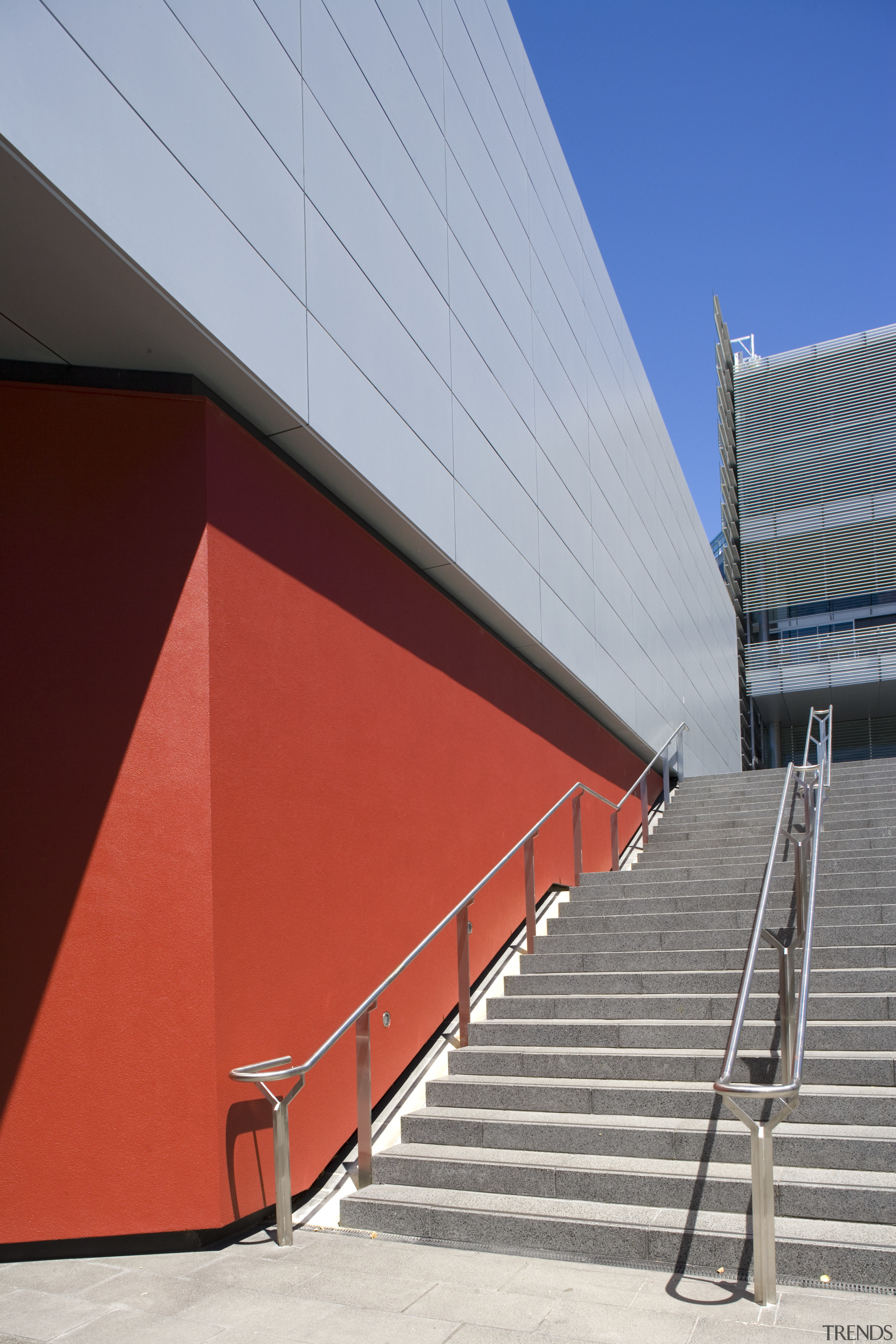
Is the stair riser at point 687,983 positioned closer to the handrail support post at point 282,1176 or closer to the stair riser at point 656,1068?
the stair riser at point 656,1068

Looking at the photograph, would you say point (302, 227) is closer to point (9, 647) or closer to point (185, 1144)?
point (9, 647)

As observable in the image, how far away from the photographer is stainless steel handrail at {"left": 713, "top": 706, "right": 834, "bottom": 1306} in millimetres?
3574

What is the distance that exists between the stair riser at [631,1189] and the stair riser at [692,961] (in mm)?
2016

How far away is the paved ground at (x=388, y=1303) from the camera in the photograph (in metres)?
3.40

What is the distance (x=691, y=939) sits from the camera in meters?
7.11

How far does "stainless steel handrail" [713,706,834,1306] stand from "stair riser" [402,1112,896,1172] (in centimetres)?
19

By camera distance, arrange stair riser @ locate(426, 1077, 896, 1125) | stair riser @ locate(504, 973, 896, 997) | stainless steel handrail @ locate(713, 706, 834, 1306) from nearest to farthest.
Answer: stainless steel handrail @ locate(713, 706, 834, 1306), stair riser @ locate(426, 1077, 896, 1125), stair riser @ locate(504, 973, 896, 997)

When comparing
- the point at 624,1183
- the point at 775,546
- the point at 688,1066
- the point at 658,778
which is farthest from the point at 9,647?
the point at 775,546

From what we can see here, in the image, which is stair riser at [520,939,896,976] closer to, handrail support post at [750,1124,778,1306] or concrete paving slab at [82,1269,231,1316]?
handrail support post at [750,1124,778,1306]

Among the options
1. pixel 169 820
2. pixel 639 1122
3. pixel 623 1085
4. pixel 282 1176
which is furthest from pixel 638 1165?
pixel 169 820

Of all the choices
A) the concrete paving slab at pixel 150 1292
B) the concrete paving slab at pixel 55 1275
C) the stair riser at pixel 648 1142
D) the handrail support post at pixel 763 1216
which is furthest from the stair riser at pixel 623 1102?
the concrete paving slab at pixel 55 1275

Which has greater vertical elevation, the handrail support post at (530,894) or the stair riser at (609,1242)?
the handrail support post at (530,894)

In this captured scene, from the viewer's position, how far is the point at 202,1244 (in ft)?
14.3

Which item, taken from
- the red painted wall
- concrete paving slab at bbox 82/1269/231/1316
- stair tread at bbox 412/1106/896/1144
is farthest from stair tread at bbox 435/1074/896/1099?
concrete paving slab at bbox 82/1269/231/1316
